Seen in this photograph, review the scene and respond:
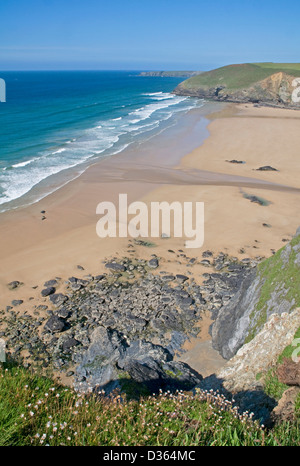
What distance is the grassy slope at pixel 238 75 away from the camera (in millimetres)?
105438

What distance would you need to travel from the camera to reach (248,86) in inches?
4016

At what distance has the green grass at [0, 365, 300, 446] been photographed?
4.02 m

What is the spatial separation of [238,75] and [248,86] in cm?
1766

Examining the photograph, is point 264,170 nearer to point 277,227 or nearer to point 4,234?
point 277,227

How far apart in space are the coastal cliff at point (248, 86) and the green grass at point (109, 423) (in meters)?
91.5

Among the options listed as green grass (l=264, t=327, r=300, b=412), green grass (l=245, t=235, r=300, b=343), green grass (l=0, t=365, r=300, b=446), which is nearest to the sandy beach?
green grass (l=245, t=235, r=300, b=343)

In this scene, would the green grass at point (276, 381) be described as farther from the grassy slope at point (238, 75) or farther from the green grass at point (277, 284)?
the grassy slope at point (238, 75)

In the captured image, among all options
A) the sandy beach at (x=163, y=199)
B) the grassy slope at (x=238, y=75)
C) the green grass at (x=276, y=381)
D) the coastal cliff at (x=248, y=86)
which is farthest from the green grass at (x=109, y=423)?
the grassy slope at (x=238, y=75)

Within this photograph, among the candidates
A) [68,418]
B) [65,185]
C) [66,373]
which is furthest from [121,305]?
[65,185]

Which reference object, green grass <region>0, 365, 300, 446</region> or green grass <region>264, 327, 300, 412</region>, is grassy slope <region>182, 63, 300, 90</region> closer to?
green grass <region>264, 327, 300, 412</region>
